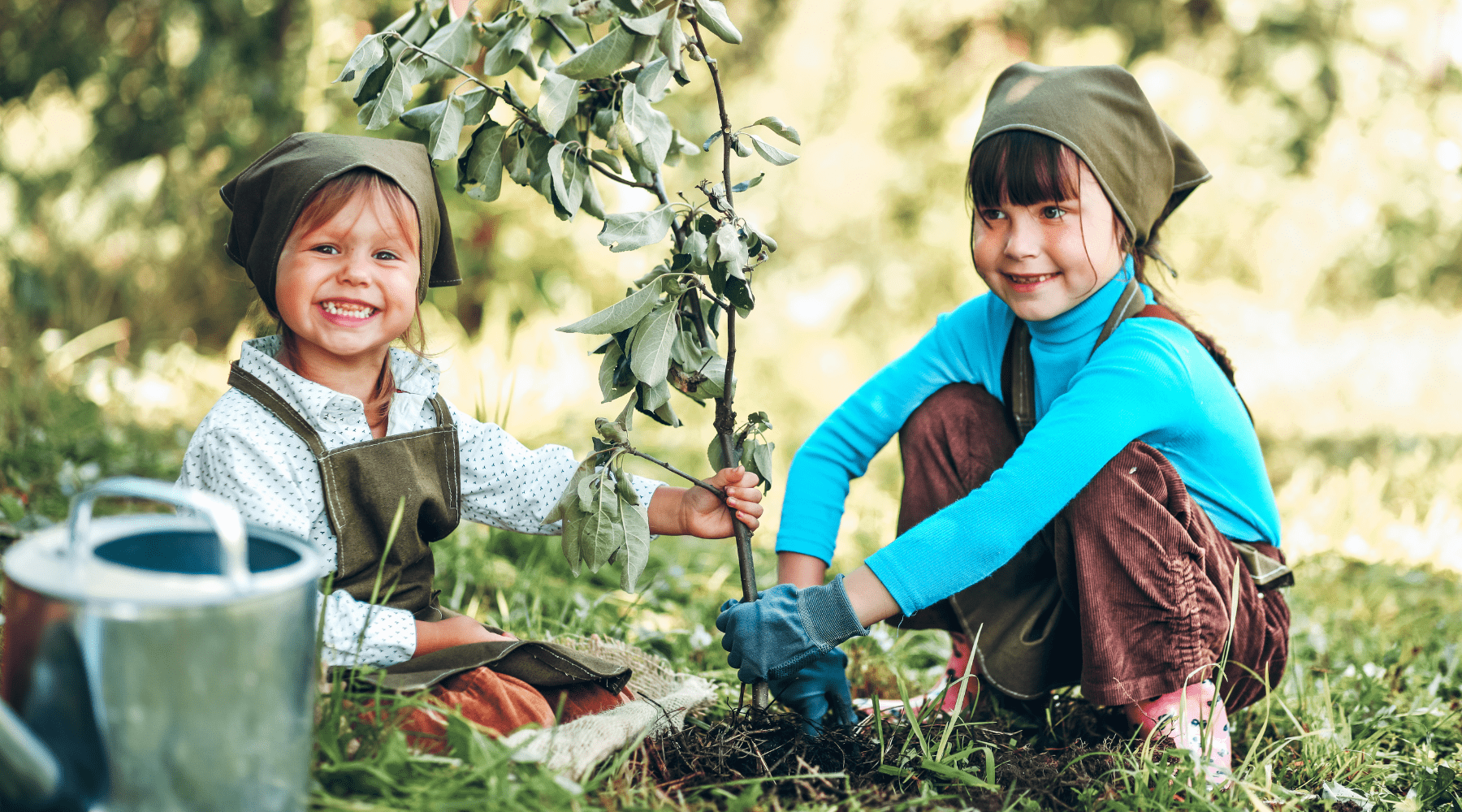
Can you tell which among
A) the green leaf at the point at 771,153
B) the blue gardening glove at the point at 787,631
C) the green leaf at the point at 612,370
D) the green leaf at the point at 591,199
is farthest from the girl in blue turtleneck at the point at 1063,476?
the green leaf at the point at 591,199

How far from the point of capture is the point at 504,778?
4.24 feet

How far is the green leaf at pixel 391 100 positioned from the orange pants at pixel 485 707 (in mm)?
808

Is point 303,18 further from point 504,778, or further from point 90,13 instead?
point 504,778

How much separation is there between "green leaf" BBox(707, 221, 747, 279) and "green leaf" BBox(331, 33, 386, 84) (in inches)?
22.9

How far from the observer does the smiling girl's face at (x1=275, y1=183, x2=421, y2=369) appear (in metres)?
1.62

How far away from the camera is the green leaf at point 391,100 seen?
1560 millimetres

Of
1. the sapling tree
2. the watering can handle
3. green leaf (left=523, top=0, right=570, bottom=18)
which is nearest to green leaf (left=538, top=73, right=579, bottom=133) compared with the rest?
the sapling tree

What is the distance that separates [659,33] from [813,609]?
Answer: 0.85 meters

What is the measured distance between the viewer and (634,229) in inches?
57.4

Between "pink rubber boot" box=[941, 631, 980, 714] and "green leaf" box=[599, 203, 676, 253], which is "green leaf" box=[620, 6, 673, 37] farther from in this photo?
"pink rubber boot" box=[941, 631, 980, 714]

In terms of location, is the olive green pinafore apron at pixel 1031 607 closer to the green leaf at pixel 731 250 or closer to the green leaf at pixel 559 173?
the green leaf at pixel 731 250

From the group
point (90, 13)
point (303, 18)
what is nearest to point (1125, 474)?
point (303, 18)

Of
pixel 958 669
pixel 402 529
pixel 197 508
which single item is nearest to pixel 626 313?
pixel 402 529

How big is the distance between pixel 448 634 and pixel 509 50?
879 millimetres
